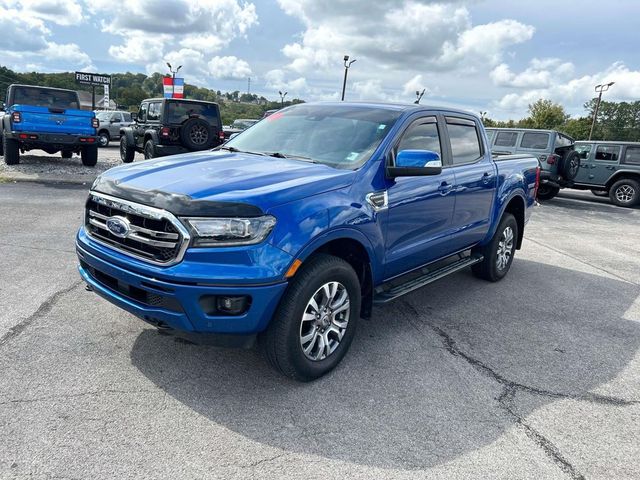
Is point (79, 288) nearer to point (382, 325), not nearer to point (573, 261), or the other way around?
point (382, 325)

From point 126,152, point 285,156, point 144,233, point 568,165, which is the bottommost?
Answer: point 126,152

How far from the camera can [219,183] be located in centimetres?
302

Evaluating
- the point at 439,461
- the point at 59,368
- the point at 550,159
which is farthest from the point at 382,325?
the point at 550,159

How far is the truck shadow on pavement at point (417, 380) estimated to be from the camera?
9.11 ft

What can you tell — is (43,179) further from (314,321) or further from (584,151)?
(584,151)

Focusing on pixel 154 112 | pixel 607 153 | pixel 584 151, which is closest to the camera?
pixel 154 112

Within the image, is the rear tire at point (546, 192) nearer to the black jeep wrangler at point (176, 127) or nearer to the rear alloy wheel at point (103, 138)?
the black jeep wrangler at point (176, 127)

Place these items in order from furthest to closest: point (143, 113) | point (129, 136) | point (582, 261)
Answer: point (129, 136)
point (143, 113)
point (582, 261)

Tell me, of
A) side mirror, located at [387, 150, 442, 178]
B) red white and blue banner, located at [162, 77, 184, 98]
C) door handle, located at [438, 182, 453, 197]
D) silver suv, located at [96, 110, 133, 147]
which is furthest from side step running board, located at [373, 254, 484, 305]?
red white and blue banner, located at [162, 77, 184, 98]

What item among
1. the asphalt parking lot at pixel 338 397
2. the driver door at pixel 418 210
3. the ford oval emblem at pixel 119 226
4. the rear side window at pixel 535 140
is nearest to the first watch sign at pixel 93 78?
the rear side window at pixel 535 140

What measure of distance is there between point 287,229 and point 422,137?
6.35 ft

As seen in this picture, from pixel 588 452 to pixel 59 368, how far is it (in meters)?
3.24

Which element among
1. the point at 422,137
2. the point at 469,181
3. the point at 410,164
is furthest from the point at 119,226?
the point at 469,181

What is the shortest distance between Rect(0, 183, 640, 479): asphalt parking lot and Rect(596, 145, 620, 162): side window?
11.5 meters
